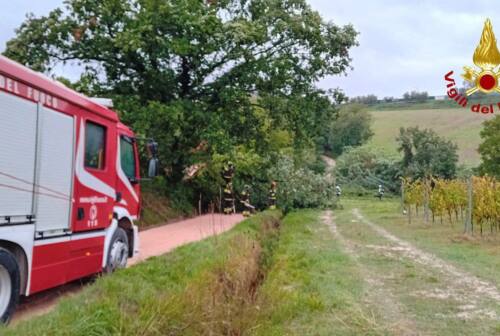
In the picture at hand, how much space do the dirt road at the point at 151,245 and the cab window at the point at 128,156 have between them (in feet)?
5.30

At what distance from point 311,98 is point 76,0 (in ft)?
31.7

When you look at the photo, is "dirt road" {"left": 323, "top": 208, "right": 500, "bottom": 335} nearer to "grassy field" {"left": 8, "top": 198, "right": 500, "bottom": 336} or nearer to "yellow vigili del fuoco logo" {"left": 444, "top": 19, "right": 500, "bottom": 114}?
"grassy field" {"left": 8, "top": 198, "right": 500, "bottom": 336}

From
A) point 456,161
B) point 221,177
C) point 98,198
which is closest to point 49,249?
point 98,198

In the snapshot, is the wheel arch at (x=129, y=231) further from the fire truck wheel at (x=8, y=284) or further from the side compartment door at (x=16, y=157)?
the fire truck wheel at (x=8, y=284)

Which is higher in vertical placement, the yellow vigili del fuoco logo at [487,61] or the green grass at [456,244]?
the yellow vigili del fuoco logo at [487,61]

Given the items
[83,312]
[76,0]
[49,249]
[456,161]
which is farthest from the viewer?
[456,161]

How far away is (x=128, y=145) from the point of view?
1023 cm

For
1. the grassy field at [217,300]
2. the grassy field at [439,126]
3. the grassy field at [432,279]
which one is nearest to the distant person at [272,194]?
the grassy field at [432,279]

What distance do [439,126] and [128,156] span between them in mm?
67016

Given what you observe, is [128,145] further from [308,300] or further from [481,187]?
[481,187]

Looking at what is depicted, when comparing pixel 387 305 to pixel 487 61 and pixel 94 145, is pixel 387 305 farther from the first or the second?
pixel 487 61

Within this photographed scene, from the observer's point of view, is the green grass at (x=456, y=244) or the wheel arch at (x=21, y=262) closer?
the wheel arch at (x=21, y=262)

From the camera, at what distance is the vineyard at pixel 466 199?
17.8m

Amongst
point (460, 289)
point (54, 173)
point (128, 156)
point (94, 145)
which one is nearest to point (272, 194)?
point (128, 156)
